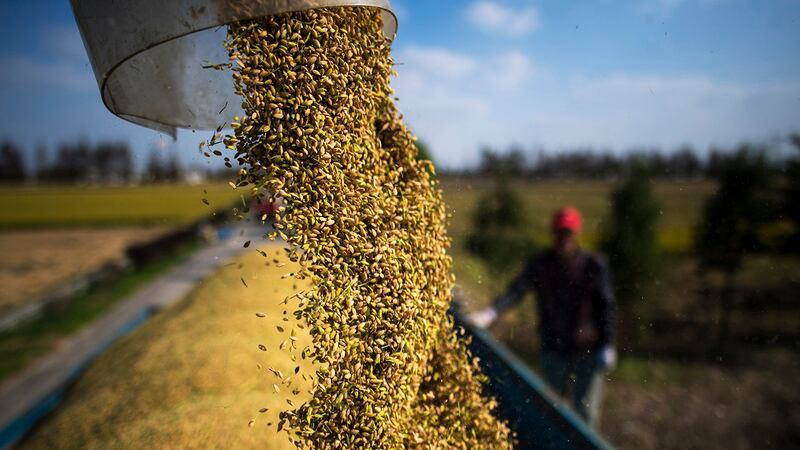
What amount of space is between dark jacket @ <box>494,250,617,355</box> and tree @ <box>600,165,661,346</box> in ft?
13.5

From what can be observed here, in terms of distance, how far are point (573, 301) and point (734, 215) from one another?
5.73 m

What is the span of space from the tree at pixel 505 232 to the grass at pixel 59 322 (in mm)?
8064

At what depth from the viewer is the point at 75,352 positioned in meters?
7.82

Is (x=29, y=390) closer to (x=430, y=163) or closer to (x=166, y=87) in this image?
(x=166, y=87)

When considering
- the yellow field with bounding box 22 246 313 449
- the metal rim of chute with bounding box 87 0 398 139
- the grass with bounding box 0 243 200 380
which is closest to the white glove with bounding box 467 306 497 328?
the yellow field with bounding box 22 246 313 449

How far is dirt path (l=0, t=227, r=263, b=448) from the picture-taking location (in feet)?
18.4

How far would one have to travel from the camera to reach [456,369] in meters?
2.28

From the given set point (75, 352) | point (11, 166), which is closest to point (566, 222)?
point (75, 352)

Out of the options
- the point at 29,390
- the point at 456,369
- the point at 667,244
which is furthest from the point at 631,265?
the point at 667,244

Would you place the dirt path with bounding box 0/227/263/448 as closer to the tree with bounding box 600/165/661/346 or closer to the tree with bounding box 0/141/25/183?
the tree with bounding box 600/165/661/346

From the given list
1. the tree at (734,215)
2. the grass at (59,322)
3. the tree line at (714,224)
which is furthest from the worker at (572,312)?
the grass at (59,322)

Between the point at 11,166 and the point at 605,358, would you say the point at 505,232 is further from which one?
the point at 11,166

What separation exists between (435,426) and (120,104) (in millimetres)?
2108

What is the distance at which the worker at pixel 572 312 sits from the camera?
3980 millimetres
